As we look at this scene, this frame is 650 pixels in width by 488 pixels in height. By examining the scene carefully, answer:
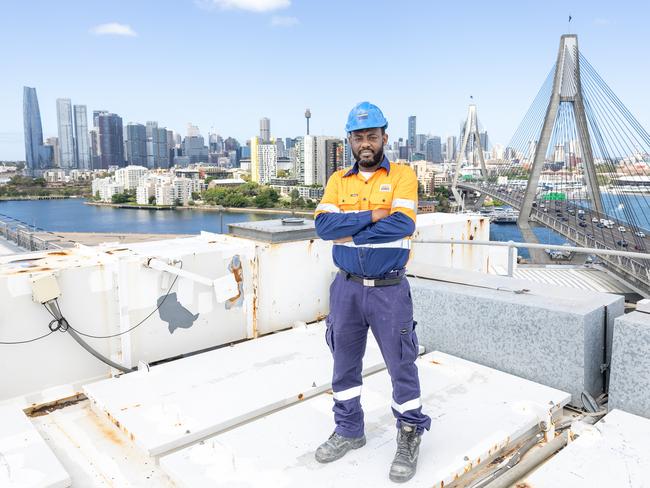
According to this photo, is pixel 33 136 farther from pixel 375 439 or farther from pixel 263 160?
pixel 375 439

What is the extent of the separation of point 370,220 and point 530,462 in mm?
1067

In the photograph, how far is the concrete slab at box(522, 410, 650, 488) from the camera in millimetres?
1728

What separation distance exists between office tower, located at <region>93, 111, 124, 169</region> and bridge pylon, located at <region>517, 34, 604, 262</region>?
173374 millimetres

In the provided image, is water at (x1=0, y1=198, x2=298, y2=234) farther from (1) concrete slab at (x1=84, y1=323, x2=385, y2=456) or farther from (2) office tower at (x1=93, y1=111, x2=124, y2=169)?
(2) office tower at (x1=93, y1=111, x2=124, y2=169)

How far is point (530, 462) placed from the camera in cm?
192

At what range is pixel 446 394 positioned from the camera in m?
2.43

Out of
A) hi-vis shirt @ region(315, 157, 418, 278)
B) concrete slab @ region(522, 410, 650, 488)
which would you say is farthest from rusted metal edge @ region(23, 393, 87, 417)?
concrete slab @ region(522, 410, 650, 488)

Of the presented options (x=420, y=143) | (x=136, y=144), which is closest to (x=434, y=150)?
(x=420, y=143)

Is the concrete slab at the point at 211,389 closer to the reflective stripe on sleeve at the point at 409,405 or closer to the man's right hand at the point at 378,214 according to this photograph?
the reflective stripe on sleeve at the point at 409,405

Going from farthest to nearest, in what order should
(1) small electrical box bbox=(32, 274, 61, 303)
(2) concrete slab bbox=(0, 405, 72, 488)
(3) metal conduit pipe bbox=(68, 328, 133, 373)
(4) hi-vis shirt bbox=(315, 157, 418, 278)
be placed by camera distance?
(3) metal conduit pipe bbox=(68, 328, 133, 373)
(1) small electrical box bbox=(32, 274, 61, 303)
(4) hi-vis shirt bbox=(315, 157, 418, 278)
(2) concrete slab bbox=(0, 405, 72, 488)

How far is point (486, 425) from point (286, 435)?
0.81 m

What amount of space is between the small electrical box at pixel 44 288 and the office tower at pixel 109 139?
624ft

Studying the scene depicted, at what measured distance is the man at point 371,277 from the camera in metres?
1.84

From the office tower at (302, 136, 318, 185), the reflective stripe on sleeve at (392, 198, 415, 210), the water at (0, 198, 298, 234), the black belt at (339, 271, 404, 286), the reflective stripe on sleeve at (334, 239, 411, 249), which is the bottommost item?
the water at (0, 198, 298, 234)
